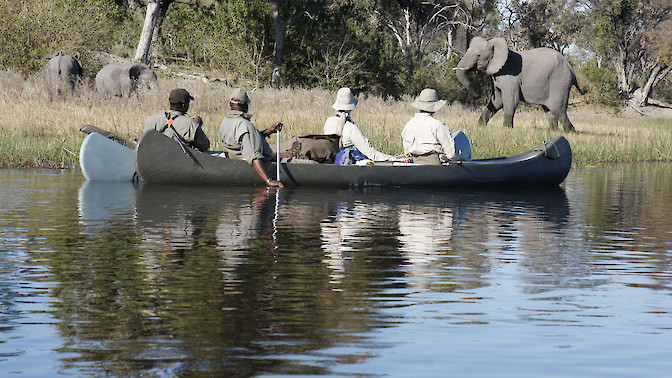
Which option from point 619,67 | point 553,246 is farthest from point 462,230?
point 619,67

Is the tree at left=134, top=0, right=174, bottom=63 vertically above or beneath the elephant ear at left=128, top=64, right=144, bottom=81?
above

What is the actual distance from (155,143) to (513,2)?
44.4m

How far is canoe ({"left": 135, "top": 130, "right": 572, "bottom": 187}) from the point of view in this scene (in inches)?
589

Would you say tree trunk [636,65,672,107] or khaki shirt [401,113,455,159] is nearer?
khaki shirt [401,113,455,159]

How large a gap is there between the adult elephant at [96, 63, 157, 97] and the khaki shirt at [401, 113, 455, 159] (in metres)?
15.8

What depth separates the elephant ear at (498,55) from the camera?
1045 inches

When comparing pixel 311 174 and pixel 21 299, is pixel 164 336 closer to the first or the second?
pixel 21 299

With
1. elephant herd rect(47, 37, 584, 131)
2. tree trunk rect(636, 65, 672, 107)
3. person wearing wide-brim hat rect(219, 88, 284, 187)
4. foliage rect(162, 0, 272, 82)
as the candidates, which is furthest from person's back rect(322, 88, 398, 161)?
tree trunk rect(636, 65, 672, 107)

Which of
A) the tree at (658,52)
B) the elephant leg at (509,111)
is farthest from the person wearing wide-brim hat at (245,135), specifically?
the tree at (658,52)

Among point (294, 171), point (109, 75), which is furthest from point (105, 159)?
point (109, 75)

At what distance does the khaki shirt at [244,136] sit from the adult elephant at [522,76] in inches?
487

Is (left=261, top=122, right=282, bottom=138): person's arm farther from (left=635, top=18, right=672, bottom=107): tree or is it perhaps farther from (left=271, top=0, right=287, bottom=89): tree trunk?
(left=635, top=18, right=672, bottom=107): tree

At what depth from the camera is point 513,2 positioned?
56438 mm

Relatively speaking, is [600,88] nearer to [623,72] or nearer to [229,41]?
[623,72]
